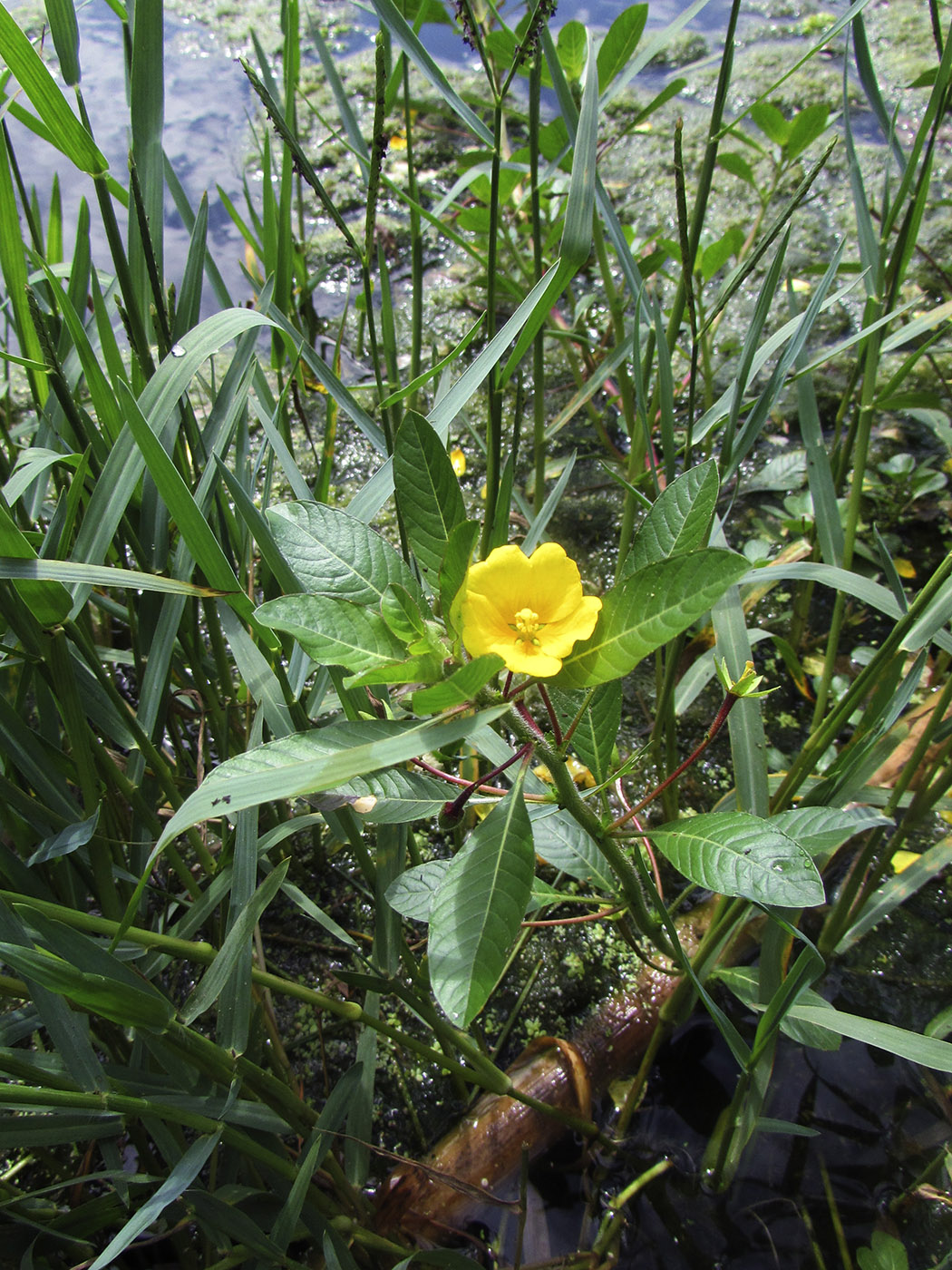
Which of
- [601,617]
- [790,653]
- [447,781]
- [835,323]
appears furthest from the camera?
[835,323]

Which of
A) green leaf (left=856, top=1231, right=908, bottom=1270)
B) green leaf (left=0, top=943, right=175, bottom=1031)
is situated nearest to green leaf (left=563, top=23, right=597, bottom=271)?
green leaf (left=0, top=943, right=175, bottom=1031)

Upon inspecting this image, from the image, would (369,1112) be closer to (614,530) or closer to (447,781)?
(447,781)

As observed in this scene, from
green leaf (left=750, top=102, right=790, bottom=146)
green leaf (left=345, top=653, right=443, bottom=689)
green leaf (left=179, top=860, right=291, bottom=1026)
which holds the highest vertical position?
green leaf (left=750, top=102, right=790, bottom=146)

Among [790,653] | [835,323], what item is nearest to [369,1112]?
[790,653]

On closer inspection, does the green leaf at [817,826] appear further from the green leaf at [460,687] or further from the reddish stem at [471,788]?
the green leaf at [460,687]

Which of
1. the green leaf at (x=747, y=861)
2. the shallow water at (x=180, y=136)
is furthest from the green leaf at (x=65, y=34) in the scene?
the shallow water at (x=180, y=136)

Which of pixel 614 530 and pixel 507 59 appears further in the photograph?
pixel 614 530

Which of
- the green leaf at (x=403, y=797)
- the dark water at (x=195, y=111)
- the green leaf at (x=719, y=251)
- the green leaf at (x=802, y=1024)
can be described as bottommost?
the green leaf at (x=802, y=1024)

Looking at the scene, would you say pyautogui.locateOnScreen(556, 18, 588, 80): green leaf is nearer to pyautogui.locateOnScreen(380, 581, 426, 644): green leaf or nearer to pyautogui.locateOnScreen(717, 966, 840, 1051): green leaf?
pyautogui.locateOnScreen(380, 581, 426, 644): green leaf
